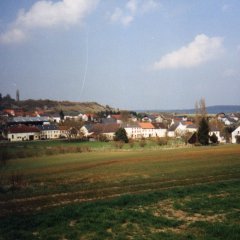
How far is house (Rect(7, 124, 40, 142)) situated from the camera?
4621 inches

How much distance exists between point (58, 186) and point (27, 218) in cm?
1291

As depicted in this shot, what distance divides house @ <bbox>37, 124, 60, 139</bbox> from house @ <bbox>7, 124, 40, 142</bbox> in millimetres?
3122

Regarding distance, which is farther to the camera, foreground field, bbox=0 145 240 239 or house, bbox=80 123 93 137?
house, bbox=80 123 93 137

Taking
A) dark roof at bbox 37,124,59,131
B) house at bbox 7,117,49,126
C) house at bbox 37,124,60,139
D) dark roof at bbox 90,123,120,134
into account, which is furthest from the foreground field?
house at bbox 7,117,49,126

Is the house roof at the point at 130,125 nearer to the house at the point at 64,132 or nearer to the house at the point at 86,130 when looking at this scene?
the house at the point at 86,130

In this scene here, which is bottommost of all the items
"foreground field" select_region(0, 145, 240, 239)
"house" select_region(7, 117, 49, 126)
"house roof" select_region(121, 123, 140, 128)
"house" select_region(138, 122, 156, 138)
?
"foreground field" select_region(0, 145, 240, 239)

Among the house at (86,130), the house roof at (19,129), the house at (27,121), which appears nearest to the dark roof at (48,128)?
the house roof at (19,129)

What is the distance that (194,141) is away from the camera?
89938mm

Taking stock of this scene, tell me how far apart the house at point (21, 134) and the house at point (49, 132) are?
312 centimetres

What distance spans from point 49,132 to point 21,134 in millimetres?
14538

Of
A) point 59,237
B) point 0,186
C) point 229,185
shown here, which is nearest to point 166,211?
point 59,237

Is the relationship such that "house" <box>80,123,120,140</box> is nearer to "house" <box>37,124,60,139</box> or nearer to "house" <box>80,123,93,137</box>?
"house" <box>80,123,93,137</box>

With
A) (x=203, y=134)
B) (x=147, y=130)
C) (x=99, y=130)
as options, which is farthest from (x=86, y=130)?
(x=203, y=134)

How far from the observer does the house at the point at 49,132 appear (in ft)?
422
